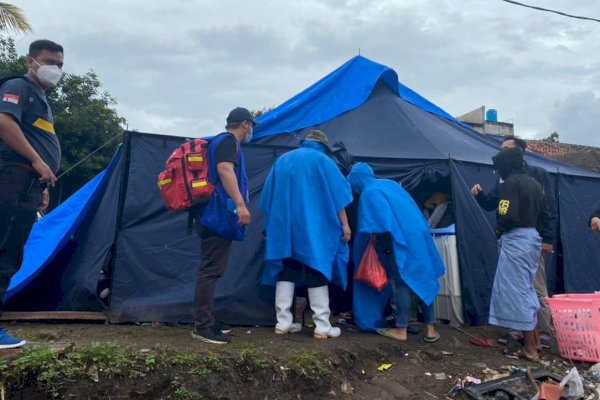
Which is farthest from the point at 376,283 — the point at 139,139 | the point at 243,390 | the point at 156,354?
the point at 139,139

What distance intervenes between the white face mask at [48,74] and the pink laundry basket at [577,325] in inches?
168

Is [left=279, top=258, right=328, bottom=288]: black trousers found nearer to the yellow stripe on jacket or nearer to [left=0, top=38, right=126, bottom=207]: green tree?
the yellow stripe on jacket

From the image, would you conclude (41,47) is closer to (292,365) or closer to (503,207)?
(292,365)

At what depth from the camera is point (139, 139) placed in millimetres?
4781

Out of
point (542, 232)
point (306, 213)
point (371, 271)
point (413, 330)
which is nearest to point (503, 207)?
point (542, 232)

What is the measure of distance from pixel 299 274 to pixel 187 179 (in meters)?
1.21

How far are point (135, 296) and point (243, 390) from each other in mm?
1769

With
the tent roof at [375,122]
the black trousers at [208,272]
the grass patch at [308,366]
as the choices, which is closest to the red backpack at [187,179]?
the black trousers at [208,272]

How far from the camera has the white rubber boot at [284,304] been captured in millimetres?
4086

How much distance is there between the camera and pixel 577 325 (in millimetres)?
4223

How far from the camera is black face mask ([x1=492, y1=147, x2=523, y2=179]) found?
4.40 metres

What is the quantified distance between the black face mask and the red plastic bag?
1324mm

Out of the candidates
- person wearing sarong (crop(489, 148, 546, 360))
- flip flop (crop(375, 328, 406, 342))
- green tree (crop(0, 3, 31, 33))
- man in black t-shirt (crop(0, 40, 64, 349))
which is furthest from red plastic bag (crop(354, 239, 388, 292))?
green tree (crop(0, 3, 31, 33))

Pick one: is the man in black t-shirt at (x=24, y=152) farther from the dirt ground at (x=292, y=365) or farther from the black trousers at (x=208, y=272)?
the black trousers at (x=208, y=272)
